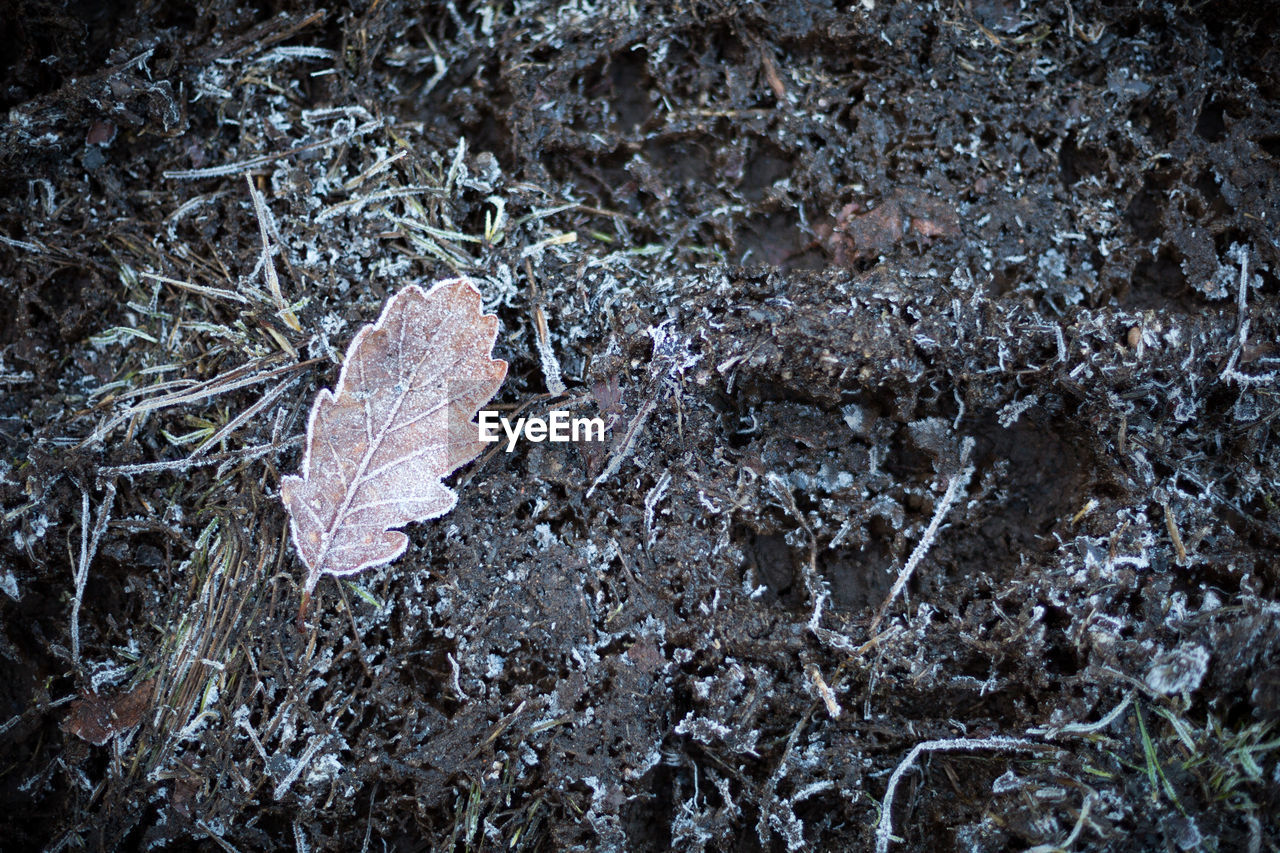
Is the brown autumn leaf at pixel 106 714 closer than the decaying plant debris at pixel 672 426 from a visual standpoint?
No

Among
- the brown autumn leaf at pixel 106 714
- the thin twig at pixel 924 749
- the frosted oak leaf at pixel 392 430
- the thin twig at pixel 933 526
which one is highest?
the frosted oak leaf at pixel 392 430

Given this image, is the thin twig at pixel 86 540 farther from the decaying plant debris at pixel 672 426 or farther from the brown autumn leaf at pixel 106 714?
the brown autumn leaf at pixel 106 714

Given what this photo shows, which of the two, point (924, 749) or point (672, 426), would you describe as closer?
point (924, 749)

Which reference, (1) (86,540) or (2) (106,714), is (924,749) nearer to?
(2) (106,714)

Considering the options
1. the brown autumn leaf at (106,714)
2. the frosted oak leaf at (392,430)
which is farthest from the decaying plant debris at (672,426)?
the frosted oak leaf at (392,430)

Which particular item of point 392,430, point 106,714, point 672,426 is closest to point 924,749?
point 672,426

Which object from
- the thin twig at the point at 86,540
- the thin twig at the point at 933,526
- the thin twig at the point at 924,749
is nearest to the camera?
the thin twig at the point at 924,749

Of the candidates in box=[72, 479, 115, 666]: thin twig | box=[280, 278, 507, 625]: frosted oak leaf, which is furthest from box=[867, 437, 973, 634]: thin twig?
box=[72, 479, 115, 666]: thin twig
